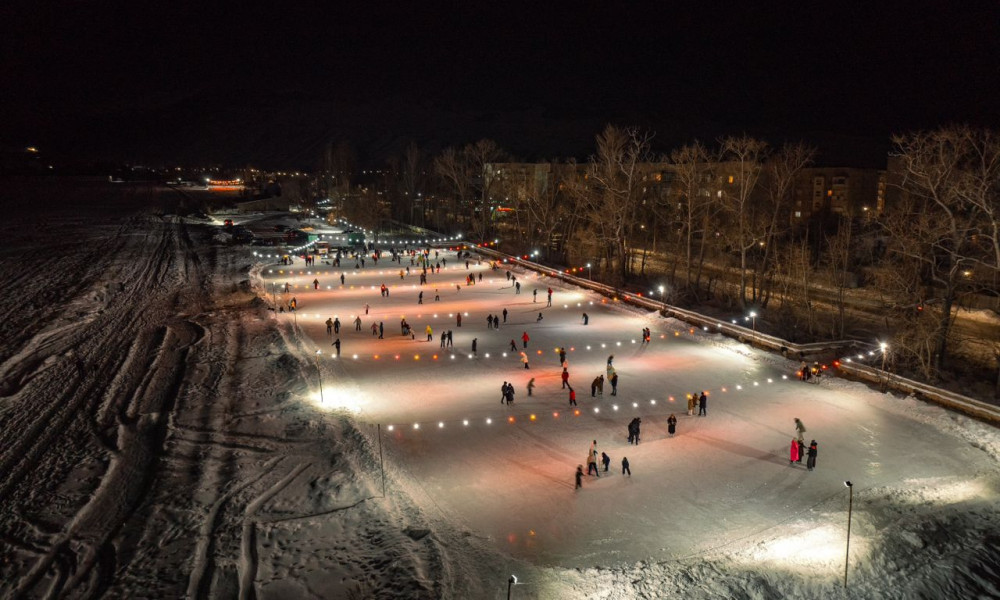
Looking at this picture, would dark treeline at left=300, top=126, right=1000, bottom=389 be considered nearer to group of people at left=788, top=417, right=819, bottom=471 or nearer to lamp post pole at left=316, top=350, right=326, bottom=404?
group of people at left=788, top=417, right=819, bottom=471

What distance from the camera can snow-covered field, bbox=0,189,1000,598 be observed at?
13.1 m

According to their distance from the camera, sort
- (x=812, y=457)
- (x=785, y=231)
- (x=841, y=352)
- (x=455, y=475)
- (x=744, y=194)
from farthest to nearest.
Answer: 1. (x=785, y=231)
2. (x=744, y=194)
3. (x=841, y=352)
4. (x=812, y=457)
5. (x=455, y=475)

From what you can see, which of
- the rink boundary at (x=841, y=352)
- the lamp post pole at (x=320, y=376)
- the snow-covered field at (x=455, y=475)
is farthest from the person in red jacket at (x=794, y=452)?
the lamp post pole at (x=320, y=376)

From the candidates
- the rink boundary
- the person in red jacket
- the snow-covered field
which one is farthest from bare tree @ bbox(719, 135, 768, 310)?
the person in red jacket

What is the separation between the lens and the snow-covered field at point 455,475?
1312cm

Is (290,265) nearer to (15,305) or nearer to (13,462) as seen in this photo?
(15,305)

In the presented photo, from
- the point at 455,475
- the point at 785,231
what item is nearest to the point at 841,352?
the point at 785,231

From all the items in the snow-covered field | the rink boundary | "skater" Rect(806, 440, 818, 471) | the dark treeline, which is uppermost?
the dark treeline

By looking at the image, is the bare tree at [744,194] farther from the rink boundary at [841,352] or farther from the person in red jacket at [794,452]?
the person in red jacket at [794,452]

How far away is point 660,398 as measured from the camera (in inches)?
910

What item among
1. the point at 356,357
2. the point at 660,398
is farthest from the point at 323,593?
the point at 356,357

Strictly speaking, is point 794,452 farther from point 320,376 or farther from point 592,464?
point 320,376

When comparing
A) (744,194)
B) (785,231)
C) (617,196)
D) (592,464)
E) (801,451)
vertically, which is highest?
(744,194)

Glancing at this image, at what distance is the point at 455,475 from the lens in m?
17.3
